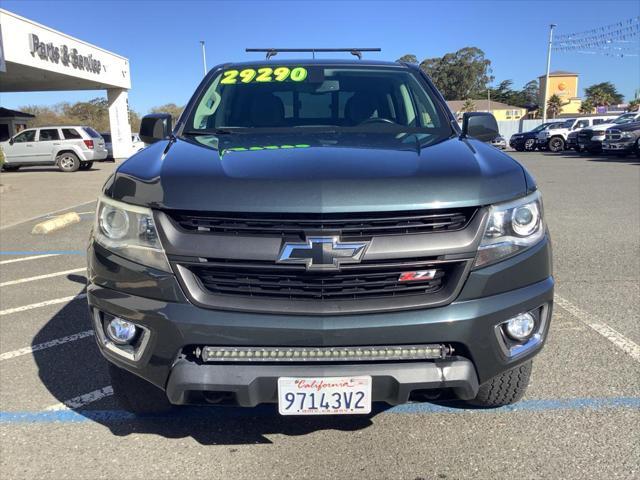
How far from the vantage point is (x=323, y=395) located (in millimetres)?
2105

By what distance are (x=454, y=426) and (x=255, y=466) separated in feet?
3.41

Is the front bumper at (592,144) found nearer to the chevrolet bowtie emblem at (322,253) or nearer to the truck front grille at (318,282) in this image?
the truck front grille at (318,282)

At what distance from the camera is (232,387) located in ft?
6.81

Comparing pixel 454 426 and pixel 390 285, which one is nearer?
pixel 390 285

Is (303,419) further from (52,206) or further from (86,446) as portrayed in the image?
(52,206)

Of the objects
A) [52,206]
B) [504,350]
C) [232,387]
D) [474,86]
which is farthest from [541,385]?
[474,86]

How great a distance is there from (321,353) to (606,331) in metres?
2.77

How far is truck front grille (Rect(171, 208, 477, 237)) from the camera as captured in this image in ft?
6.73

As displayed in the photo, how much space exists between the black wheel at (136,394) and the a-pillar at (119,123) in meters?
30.2

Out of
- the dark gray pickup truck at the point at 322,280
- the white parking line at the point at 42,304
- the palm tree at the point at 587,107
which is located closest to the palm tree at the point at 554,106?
the palm tree at the point at 587,107

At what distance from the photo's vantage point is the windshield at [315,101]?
11.0 feet

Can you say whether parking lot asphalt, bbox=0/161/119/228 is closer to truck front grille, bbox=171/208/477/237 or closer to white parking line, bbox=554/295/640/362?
truck front grille, bbox=171/208/477/237

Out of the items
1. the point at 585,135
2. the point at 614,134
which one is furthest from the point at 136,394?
the point at 585,135

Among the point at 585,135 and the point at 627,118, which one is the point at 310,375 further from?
the point at 627,118
